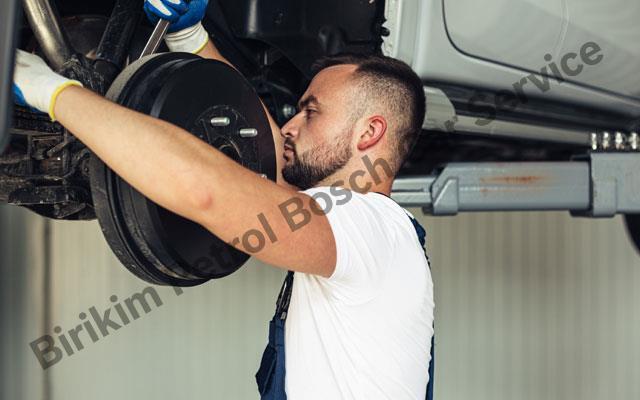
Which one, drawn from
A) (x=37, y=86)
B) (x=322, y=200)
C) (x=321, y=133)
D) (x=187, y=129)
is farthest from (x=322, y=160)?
(x=37, y=86)

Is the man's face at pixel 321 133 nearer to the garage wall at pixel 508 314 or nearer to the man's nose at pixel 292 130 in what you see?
the man's nose at pixel 292 130

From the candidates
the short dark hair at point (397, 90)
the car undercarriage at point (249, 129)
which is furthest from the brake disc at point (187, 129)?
the short dark hair at point (397, 90)

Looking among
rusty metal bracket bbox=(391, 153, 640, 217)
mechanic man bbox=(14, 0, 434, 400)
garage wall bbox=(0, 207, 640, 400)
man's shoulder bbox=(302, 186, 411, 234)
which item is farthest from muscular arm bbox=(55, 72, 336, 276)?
garage wall bbox=(0, 207, 640, 400)

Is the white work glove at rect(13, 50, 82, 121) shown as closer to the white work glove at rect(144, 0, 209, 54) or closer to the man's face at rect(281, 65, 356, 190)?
the white work glove at rect(144, 0, 209, 54)

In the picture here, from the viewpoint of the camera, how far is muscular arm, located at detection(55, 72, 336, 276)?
835mm

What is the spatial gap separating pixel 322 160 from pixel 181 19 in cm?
36

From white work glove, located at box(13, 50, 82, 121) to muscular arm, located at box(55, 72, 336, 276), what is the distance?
0.01m

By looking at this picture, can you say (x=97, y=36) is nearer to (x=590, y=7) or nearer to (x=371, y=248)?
(x=371, y=248)

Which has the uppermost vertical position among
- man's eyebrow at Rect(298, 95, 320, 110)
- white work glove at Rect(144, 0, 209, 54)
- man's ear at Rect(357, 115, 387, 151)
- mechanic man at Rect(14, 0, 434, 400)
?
white work glove at Rect(144, 0, 209, 54)

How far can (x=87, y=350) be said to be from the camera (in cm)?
316

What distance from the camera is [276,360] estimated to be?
1.16 m

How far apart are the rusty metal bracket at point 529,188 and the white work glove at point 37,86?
34.0 inches

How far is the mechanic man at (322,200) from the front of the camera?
846 mm

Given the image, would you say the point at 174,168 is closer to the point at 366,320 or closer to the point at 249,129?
the point at 249,129
